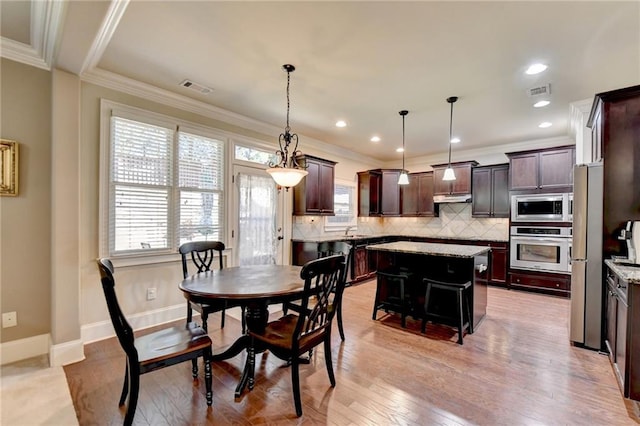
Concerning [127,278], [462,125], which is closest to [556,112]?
[462,125]

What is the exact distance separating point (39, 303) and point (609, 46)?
5.58 m

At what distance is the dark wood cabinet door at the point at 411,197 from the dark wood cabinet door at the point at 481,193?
124cm

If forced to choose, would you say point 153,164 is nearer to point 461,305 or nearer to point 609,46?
point 461,305

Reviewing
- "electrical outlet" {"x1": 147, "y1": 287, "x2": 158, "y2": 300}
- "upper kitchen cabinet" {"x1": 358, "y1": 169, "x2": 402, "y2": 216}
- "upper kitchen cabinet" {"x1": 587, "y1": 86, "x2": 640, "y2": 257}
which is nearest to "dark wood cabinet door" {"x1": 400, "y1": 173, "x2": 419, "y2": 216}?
"upper kitchen cabinet" {"x1": 358, "y1": 169, "x2": 402, "y2": 216}

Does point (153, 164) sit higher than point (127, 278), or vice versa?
point (153, 164)

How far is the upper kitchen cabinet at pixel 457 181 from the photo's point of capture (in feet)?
19.7

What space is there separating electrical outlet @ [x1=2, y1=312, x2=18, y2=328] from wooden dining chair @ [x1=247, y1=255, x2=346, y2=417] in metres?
2.21

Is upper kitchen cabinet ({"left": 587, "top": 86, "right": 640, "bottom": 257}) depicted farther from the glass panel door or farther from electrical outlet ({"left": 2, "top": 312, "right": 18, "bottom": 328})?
electrical outlet ({"left": 2, "top": 312, "right": 18, "bottom": 328})

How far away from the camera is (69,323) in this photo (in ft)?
8.78

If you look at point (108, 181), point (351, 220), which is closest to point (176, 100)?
point (108, 181)

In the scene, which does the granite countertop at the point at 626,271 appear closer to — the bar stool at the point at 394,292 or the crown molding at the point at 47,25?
the bar stool at the point at 394,292

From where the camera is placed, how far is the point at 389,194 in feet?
22.4

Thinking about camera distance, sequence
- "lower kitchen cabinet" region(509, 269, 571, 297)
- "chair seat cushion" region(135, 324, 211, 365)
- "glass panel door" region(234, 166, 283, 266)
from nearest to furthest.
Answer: "chair seat cushion" region(135, 324, 211, 365), "glass panel door" region(234, 166, 283, 266), "lower kitchen cabinet" region(509, 269, 571, 297)

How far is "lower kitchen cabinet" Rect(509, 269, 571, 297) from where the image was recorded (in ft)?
15.7
